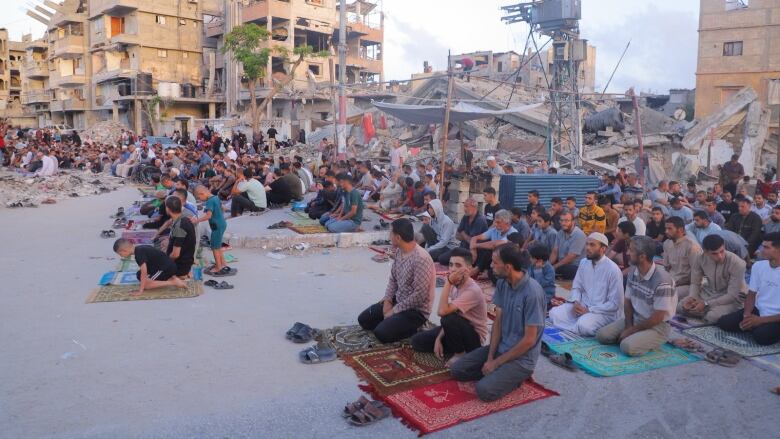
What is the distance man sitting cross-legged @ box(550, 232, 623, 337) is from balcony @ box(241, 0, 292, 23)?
39.0 meters

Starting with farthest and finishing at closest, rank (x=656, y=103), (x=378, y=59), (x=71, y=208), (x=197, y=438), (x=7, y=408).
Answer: (x=378, y=59), (x=656, y=103), (x=71, y=208), (x=7, y=408), (x=197, y=438)

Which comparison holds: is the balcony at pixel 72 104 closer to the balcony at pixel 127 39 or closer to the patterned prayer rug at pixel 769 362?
the balcony at pixel 127 39

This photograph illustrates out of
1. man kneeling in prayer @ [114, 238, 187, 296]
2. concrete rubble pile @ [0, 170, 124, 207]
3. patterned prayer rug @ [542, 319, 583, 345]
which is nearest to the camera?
patterned prayer rug @ [542, 319, 583, 345]

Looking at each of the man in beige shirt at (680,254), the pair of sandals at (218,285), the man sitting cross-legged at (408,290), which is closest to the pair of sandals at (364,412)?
the man sitting cross-legged at (408,290)

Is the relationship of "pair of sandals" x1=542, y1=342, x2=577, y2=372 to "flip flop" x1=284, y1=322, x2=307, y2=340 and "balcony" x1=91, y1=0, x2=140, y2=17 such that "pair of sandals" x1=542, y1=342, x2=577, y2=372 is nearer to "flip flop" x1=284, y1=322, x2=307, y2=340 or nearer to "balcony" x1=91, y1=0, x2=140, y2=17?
"flip flop" x1=284, y1=322, x2=307, y2=340

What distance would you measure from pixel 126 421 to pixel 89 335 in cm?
216

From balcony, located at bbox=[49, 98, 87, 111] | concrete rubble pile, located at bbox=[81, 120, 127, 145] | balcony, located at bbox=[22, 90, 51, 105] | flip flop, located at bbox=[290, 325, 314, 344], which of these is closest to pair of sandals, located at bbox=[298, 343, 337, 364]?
flip flop, located at bbox=[290, 325, 314, 344]

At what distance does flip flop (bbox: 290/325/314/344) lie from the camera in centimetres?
611

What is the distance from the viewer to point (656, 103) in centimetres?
4222

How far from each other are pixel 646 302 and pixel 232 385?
384 centimetres

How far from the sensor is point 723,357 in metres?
5.67

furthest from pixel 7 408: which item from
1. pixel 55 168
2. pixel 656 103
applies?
pixel 656 103

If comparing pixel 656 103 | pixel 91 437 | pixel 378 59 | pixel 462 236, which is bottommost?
pixel 91 437

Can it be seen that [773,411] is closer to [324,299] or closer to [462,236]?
[324,299]
